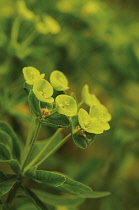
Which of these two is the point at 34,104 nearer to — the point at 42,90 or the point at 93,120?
the point at 42,90

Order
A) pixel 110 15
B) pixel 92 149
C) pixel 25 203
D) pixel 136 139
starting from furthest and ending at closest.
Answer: pixel 92 149 → pixel 110 15 → pixel 136 139 → pixel 25 203

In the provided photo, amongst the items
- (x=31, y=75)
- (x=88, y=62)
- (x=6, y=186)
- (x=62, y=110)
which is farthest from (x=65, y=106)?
(x=88, y=62)

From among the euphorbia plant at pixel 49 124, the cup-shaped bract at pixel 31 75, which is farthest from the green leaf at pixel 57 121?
the cup-shaped bract at pixel 31 75

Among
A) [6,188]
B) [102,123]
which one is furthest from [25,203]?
[102,123]

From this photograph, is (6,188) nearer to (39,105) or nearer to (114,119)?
(39,105)

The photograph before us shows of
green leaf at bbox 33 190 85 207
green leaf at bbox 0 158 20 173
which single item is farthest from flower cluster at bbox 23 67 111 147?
green leaf at bbox 33 190 85 207

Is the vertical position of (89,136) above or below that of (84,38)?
above
